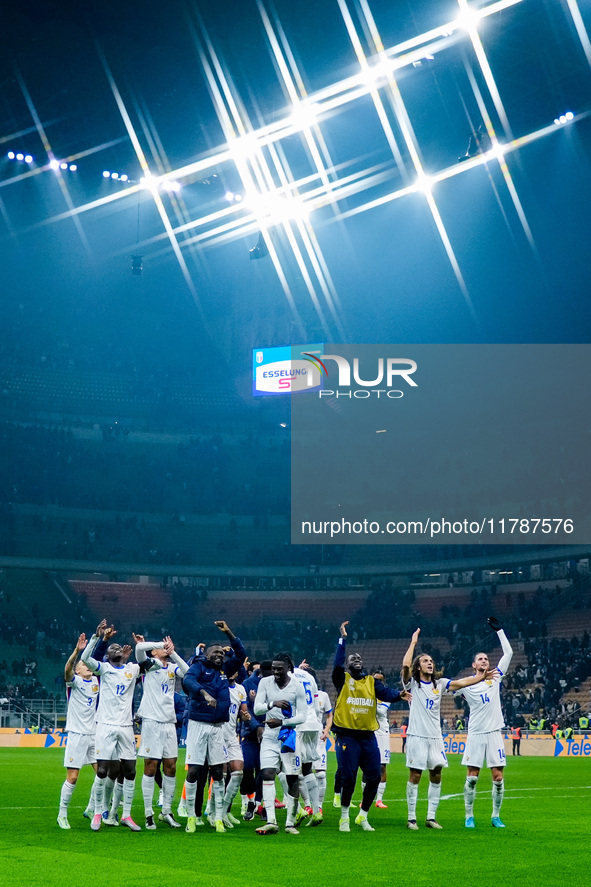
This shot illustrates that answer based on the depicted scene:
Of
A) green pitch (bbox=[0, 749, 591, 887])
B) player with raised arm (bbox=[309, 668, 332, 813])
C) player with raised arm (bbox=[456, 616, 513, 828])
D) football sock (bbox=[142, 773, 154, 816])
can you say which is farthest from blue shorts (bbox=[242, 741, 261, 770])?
player with raised arm (bbox=[456, 616, 513, 828])

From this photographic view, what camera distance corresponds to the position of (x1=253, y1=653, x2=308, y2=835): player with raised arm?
1371cm

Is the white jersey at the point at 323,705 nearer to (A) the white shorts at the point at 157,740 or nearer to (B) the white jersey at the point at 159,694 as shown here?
(B) the white jersey at the point at 159,694

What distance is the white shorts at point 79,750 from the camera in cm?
1446

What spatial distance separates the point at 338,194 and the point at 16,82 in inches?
568

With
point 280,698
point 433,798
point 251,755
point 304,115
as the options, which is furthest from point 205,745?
point 304,115

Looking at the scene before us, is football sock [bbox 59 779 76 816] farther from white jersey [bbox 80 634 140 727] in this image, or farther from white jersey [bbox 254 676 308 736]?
white jersey [bbox 254 676 308 736]

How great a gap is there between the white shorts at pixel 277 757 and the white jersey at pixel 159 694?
146 centimetres

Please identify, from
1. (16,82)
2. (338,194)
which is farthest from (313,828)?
(338,194)

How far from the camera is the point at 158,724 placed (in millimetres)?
14250

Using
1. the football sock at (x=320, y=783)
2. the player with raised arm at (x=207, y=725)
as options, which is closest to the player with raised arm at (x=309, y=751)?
the football sock at (x=320, y=783)

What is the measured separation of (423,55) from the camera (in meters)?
Result: 33.0

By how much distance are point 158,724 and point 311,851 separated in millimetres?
3304

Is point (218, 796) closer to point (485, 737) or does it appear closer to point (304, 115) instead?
point (485, 737)

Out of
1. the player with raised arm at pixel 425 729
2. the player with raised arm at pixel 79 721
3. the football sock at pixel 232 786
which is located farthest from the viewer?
the player with raised arm at pixel 425 729
